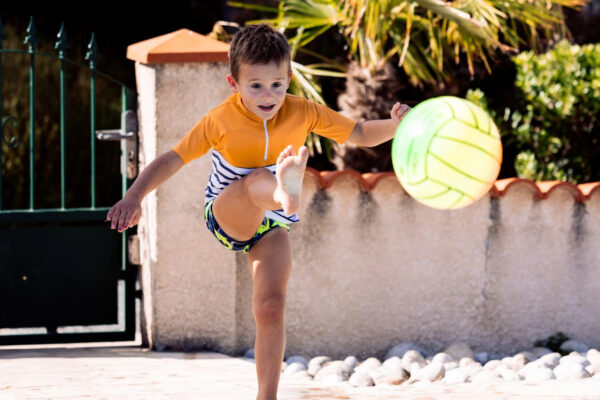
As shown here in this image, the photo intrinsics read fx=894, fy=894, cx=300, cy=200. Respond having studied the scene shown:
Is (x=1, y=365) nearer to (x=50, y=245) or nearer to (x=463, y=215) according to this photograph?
(x=50, y=245)

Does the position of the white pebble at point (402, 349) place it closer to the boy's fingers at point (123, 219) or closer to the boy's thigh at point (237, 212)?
the boy's thigh at point (237, 212)

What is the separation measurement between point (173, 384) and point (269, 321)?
1.34 meters

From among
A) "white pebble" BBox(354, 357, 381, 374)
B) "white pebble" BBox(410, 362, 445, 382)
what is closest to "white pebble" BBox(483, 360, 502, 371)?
"white pebble" BBox(410, 362, 445, 382)

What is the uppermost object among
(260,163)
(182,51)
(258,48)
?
(182,51)

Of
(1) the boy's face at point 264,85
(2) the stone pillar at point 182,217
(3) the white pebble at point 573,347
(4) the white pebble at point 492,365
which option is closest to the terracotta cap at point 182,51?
(2) the stone pillar at point 182,217

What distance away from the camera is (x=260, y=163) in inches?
153

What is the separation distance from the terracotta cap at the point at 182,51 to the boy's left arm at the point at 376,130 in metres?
1.95

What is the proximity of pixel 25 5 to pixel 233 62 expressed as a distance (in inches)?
310

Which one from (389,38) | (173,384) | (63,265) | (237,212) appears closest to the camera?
(237,212)

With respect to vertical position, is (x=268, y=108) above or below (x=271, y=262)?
above

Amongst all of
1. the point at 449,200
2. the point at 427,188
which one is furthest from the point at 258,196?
the point at 449,200

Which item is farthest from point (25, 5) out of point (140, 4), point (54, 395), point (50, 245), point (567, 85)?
point (54, 395)

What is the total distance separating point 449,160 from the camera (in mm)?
3615

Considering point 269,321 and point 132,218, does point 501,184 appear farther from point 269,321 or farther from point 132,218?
point 132,218
